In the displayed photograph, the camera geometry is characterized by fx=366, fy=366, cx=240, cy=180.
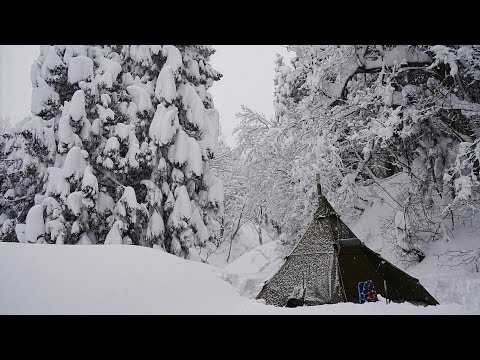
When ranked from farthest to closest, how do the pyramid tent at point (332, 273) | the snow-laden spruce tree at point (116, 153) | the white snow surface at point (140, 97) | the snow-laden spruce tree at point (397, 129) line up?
1. the white snow surface at point (140, 97)
2. the snow-laden spruce tree at point (116, 153)
3. the snow-laden spruce tree at point (397, 129)
4. the pyramid tent at point (332, 273)

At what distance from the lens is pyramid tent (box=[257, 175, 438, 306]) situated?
5852mm

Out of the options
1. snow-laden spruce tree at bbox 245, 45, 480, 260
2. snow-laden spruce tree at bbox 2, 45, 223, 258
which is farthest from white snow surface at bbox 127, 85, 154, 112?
snow-laden spruce tree at bbox 245, 45, 480, 260

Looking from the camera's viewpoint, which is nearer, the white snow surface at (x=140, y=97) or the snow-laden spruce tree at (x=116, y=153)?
the snow-laden spruce tree at (x=116, y=153)

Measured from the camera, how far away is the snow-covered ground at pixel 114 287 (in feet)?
12.4

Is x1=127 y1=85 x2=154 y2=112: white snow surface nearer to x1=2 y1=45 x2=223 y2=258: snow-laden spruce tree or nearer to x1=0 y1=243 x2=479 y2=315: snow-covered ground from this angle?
x1=2 y1=45 x2=223 y2=258: snow-laden spruce tree

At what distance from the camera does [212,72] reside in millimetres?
15719

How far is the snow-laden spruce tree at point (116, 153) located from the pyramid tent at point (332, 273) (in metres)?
7.07

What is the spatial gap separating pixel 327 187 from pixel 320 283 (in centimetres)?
465

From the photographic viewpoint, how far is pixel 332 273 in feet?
19.4

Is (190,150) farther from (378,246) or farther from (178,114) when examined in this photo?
(378,246)

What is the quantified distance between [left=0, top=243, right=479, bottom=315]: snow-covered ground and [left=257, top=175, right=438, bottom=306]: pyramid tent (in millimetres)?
1308

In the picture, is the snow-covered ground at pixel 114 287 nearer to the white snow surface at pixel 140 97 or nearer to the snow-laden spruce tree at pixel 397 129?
the snow-laden spruce tree at pixel 397 129

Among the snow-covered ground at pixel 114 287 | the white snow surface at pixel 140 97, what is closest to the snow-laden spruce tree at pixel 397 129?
the snow-covered ground at pixel 114 287
